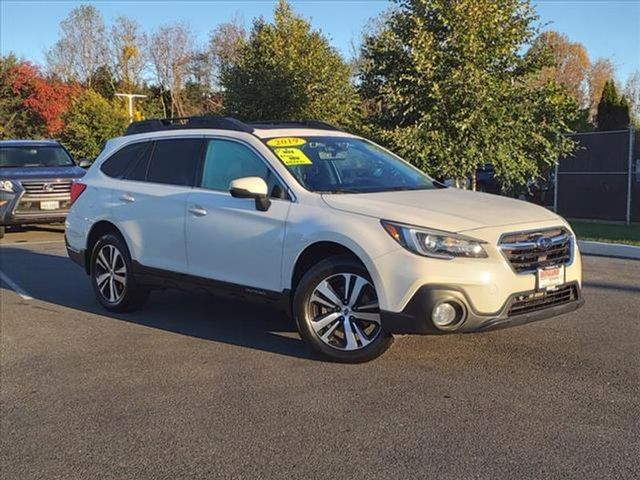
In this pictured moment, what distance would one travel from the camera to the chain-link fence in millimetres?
17438

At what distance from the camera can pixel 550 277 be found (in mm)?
4969

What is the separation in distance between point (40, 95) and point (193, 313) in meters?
43.4

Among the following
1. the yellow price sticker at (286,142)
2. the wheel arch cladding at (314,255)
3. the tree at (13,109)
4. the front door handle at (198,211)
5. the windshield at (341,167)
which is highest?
the tree at (13,109)

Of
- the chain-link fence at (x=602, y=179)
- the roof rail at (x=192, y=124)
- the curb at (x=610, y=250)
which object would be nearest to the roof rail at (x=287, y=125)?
the roof rail at (x=192, y=124)

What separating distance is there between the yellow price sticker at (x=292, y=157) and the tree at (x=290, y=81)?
1052cm

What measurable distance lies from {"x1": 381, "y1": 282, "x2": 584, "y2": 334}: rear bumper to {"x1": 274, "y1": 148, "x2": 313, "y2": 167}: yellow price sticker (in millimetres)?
1537

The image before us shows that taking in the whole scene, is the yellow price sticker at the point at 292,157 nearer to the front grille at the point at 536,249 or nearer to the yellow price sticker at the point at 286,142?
the yellow price sticker at the point at 286,142

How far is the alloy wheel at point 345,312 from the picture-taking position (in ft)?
16.5

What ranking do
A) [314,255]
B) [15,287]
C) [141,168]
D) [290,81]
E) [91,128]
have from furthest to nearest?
[91,128] → [290,81] → [15,287] → [141,168] → [314,255]

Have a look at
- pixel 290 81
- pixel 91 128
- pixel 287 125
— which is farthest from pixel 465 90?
pixel 91 128

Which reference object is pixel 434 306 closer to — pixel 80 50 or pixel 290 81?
pixel 290 81

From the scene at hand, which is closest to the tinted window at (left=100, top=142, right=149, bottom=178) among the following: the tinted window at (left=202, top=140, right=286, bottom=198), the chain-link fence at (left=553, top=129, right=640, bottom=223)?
the tinted window at (left=202, top=140, right=286, bottom=198)

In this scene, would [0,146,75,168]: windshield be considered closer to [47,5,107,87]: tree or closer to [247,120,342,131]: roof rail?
[247,120,342,131]: roof rail

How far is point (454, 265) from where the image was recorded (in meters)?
4.66
